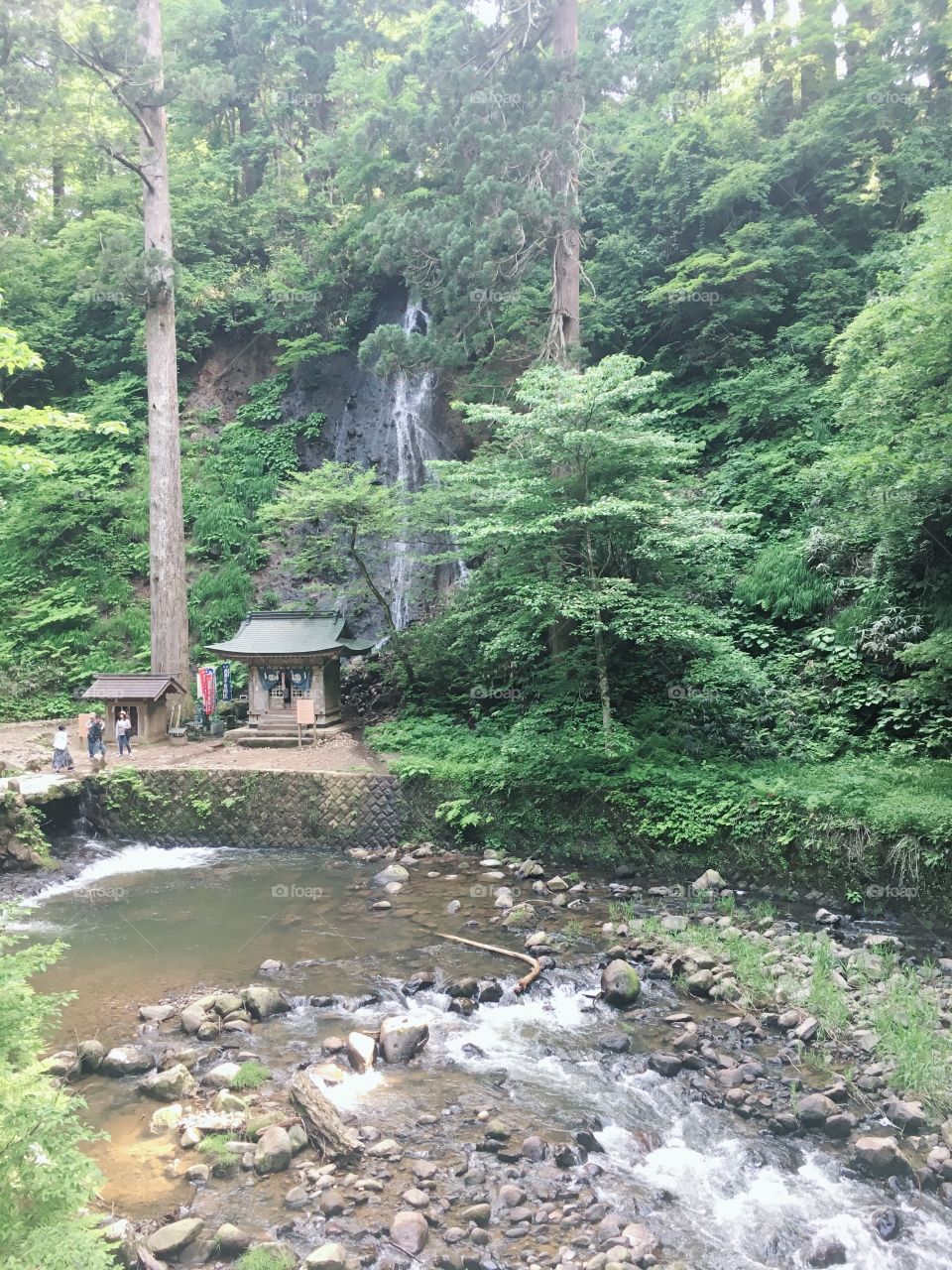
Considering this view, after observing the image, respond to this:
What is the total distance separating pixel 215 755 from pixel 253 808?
2109 millimetres

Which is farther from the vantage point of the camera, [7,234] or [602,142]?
[7,234]

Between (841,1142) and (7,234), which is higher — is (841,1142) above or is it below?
below

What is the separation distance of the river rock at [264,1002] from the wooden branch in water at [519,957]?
2.10 meters

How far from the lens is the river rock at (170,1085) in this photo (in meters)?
5.95

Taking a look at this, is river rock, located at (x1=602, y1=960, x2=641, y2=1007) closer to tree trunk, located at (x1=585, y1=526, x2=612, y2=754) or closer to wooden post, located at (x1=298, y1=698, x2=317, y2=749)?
tree trunk, located at (x1=585, y1=526, x2=612, y2=754)

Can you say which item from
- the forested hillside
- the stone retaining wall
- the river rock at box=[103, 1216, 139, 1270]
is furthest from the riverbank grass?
the stone retaining wall

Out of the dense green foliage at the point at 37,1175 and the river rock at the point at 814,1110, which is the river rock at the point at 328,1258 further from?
the river rock at the point at 814,1110

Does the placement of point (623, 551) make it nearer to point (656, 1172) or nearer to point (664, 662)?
point (664, 662)

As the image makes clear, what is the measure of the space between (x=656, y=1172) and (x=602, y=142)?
2092cm

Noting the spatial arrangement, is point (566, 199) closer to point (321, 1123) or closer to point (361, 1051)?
point (361, 1051)

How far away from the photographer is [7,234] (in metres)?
25.2

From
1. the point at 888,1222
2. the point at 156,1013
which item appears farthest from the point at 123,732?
the point at 888,1222

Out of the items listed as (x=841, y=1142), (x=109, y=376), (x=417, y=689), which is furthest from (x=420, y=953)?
(x=109, y=376)

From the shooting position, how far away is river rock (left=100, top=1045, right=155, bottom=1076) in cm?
631
